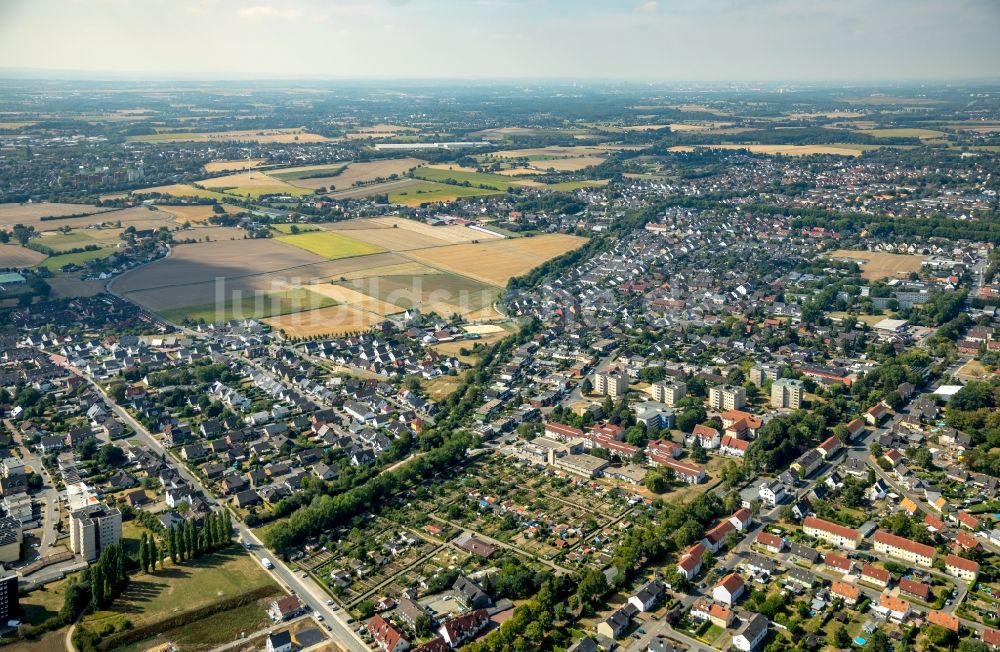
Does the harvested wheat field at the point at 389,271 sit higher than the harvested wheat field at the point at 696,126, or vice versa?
the harvested wheat field at the point at 696,126

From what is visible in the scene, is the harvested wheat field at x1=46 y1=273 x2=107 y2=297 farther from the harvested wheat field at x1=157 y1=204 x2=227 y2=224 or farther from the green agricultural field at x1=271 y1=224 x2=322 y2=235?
the harvested wheat field at x1=157 y1=204 x2=227 y2=224

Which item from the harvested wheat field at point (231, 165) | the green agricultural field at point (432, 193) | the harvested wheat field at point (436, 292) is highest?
the harvested wheat field at point (231, 165)

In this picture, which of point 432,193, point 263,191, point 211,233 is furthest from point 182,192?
point 432,193

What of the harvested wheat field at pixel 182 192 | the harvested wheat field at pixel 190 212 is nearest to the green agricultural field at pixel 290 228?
the harvested wheat field at pixel 190 212

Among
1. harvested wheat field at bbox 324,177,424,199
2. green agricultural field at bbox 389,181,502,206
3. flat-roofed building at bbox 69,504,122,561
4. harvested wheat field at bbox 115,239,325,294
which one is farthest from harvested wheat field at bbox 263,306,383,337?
harvested wheat field at bbox 324,177,424,199

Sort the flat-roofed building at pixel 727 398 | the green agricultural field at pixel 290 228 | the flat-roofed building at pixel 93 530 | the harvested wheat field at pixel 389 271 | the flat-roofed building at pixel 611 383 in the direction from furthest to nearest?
the green agricultural field at pixel 290 228 < the harvested wheat field at pixel 389 271 < the flat-roofed building at pixel 611 383 < the flat-roofed building at pixel 727 398 < the flat-roofed building at pixel 93 530

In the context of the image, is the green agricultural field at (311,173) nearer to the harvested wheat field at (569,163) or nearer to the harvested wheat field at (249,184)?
the harvested wheat field at (249,184)
